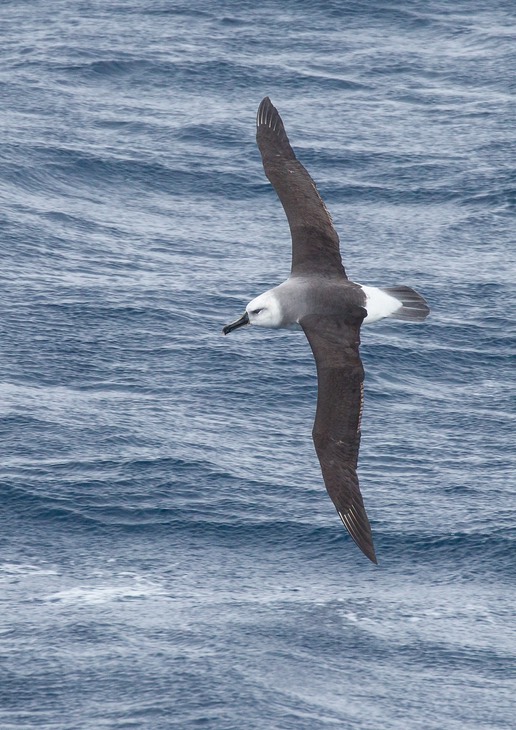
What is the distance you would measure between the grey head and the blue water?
4.87 metres

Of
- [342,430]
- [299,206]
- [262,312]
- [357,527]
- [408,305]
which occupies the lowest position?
[357,527]

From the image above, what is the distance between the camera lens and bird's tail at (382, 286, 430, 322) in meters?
25.5

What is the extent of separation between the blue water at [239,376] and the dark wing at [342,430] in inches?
181

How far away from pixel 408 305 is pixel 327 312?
1511 mm

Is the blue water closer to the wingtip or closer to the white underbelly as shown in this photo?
the wingtip

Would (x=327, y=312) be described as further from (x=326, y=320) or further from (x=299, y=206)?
(x=299, y=206)

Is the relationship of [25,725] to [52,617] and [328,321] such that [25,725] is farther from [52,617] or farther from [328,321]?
[328,321]

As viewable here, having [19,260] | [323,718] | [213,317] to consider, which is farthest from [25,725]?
[19,260]

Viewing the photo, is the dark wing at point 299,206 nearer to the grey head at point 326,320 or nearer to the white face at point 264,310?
the grey head at point 326,320

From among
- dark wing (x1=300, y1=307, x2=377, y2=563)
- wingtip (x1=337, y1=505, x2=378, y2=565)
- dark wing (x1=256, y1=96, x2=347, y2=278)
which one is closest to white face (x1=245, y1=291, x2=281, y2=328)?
dark wing (x1=300, y1=307, x2=377, y2=563)

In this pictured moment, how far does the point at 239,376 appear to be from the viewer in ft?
116

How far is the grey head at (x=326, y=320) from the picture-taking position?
76.1ft

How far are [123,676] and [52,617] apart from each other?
216cm

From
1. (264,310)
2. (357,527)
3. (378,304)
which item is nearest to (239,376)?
(378,304)
